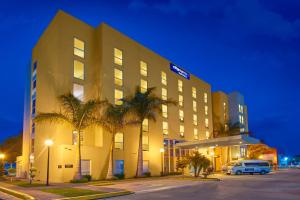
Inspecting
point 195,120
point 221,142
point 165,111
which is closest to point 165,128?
point 165,111

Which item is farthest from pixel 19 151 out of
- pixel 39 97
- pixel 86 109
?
pixel 86 109

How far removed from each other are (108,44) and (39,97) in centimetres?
1045

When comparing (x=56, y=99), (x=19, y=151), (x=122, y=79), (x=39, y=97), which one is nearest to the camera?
(x=56, y=99)

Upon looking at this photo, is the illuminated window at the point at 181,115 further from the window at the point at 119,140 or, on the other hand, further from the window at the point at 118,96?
the window at the point at 119,140

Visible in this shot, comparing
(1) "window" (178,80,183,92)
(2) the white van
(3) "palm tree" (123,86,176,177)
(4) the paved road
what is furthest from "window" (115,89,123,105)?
(2) the white van

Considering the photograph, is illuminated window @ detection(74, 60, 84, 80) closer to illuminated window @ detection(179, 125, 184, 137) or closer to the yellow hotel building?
the yellow hotel building

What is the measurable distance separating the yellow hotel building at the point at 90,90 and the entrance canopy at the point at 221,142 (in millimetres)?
159

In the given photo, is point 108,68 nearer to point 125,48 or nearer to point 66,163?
point 125,48

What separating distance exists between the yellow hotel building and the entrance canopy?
159 mm

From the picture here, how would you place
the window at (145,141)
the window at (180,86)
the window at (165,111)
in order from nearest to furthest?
the window at (145,141)
the window at (165,111)
the window at (180,86)

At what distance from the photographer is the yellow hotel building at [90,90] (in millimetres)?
33906

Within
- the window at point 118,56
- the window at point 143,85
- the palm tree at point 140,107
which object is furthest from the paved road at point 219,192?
the window at point 143,85

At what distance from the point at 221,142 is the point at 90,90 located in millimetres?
21031

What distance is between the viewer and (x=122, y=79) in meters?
40.8
